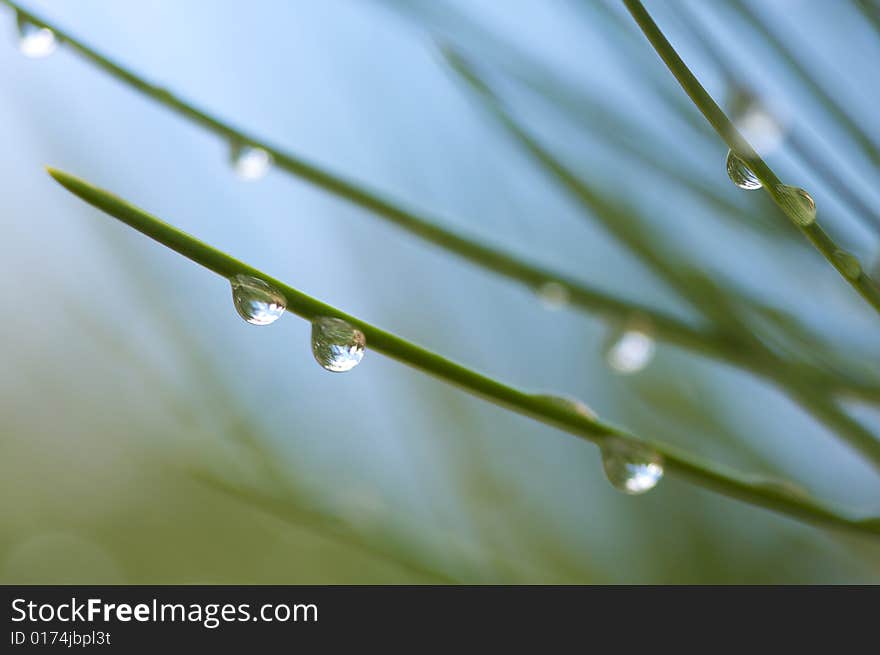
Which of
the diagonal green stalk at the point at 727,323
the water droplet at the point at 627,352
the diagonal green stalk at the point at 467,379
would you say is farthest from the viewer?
the water droplet at the point at 627,352

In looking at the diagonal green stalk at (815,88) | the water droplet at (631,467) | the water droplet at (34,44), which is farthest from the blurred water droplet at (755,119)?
the water droplet at (34,44)

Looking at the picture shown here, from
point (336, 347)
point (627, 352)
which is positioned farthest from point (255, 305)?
point (627, 352)

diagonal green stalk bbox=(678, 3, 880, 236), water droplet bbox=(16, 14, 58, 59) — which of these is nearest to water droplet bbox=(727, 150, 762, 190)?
diagonal green stalk bbox=(678, 3, 880, 236)

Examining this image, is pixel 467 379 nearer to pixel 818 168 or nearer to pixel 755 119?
pixel 818 168

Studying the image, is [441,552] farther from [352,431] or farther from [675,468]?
[675,468]

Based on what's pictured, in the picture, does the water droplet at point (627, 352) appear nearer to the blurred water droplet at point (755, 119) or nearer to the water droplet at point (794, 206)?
the blurred water droplet at point (755, 119)

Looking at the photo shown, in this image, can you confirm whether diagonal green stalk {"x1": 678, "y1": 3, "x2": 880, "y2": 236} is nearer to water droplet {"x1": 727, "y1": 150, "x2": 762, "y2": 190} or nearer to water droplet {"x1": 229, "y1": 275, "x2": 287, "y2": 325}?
water droplet {"x1": 727, "y1": 150, "x2": 762, "y2": 190}
